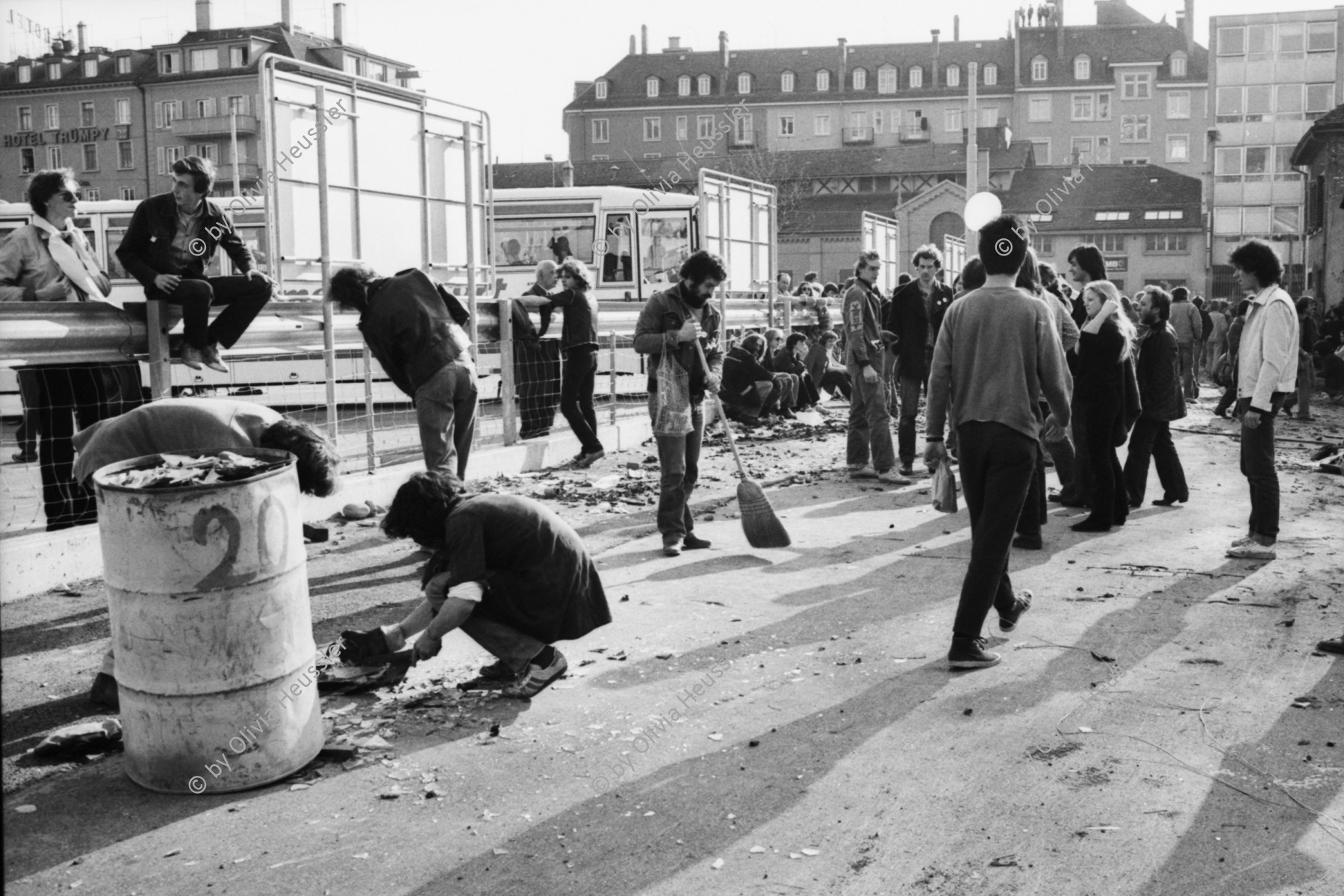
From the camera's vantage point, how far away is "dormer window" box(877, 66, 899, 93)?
86625mm

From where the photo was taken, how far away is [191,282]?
25.9ft

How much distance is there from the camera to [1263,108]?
65.0 m

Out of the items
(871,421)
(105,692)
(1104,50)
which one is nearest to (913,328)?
(871,421)

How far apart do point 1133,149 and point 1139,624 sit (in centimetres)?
8316

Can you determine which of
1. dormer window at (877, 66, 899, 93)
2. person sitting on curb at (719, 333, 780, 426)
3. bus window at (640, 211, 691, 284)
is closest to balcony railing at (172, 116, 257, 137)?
dormer window at (877, 66, 899, 93)

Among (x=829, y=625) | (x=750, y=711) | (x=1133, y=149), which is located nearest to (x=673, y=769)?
(x=750, y=711)

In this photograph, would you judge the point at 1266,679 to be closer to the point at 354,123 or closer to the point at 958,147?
the point at 354,123

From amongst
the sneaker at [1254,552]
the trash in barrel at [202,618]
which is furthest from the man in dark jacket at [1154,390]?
the trash in barrel at [202,618]

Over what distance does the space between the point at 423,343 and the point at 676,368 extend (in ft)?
5.07

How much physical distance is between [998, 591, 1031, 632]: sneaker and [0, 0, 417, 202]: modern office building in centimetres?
6254

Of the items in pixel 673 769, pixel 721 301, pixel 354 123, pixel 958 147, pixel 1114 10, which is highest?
pixel 1114 10

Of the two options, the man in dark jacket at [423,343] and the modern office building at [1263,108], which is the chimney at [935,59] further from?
the man in dark jacket at [423,343]

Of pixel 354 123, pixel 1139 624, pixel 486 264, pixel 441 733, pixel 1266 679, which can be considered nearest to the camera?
pixel 441 733

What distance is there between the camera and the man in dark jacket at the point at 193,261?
7.86 m
